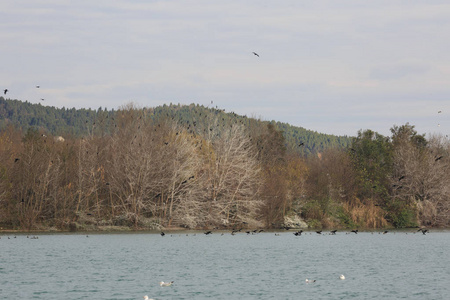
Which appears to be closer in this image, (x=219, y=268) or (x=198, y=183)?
(x=219, y=268)

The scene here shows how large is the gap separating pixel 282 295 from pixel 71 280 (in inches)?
536

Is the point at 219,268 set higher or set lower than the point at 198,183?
lower

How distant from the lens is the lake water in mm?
31688

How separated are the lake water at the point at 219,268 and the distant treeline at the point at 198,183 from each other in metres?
8.99

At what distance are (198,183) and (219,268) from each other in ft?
139

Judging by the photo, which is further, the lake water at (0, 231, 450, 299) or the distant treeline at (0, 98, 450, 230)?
the distant treeline at (0, 98, 450, 230)

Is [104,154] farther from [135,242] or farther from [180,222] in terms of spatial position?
[135,242]

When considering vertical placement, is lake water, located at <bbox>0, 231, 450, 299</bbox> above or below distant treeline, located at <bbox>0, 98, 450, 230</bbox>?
below

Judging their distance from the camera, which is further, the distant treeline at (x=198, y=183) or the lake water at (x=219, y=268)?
the distant treeline at (x=198, y=183)

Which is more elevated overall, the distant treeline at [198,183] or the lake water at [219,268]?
the distant treeline at [198,183]

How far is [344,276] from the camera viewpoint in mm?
38750

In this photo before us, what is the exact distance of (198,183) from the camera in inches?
3349

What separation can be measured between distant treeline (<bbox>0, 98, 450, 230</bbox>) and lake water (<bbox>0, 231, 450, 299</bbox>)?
8.99m

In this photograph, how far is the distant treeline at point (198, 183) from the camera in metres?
80.1
